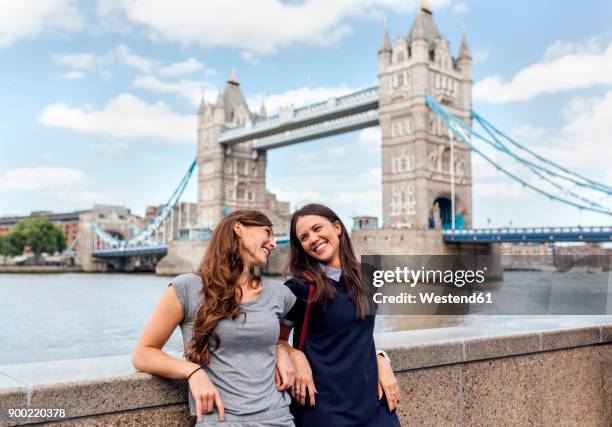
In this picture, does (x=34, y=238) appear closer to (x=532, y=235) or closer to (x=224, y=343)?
(x=532, y=235)

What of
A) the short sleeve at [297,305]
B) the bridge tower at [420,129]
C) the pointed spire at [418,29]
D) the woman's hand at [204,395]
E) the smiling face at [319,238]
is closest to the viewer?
the woman's hand at [204,395]

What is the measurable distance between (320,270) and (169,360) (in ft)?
1.76

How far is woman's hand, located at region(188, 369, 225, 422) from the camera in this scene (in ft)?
5.37

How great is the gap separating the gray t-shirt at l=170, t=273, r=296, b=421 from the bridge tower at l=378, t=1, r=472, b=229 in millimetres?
32283

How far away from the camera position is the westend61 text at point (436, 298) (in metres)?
2.52

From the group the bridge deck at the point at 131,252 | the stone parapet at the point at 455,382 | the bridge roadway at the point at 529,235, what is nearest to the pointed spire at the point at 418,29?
the bridge roadway at the point at 529,235

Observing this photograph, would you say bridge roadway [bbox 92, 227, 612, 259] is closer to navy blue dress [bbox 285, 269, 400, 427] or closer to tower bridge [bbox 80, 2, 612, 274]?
tower bridge [bbox 80, 2, 612, 274]

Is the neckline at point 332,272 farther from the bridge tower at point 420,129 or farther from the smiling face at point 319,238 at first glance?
the bridge tower at point 420,129

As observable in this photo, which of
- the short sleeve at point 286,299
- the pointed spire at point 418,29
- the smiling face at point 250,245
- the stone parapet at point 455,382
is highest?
the pointed spire at point 418,29

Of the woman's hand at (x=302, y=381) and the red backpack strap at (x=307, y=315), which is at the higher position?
the red backpack strap at (x=307, y=315)

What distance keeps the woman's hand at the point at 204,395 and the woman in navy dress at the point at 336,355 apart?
10.5 inches

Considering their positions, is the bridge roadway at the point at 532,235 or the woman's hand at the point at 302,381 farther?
the bridge roadway at the point at 532,235

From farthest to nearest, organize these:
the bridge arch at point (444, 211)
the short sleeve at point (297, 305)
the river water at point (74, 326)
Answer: the bridge arch at point (444, 211)
the river water at point (74, 326)
the short sleeve at point (297, 305)

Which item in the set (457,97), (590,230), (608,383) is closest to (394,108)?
(457,97)
